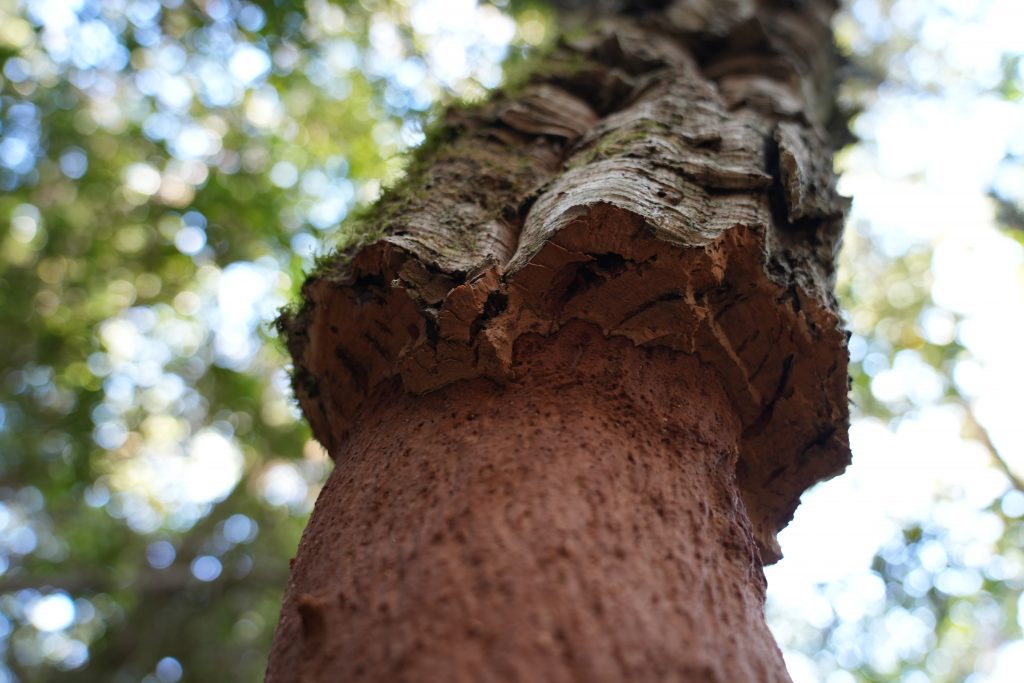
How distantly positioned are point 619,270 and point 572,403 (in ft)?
1.16

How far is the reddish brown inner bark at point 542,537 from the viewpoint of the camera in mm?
1196

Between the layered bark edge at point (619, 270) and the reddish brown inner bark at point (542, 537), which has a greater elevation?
the layered bark edge at point (619, 270)

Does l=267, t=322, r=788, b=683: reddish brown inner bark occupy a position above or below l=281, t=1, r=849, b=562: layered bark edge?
below

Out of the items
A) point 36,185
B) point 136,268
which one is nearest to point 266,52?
point 136,268

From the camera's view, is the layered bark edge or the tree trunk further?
the layered bark edge

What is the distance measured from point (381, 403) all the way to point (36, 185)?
26.5 feet

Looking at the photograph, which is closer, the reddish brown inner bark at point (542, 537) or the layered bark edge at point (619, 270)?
the reddish brown inner bark at point (542, 537)

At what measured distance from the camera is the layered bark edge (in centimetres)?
166

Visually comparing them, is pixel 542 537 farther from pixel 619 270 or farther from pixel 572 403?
pixel 619 270

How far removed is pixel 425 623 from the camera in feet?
4.00

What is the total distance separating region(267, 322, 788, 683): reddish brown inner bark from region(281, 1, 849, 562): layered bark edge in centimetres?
10

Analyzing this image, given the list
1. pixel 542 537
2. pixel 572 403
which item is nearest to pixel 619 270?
pixel 572 403

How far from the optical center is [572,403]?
164cm

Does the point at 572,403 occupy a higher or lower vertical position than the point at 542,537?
higher
